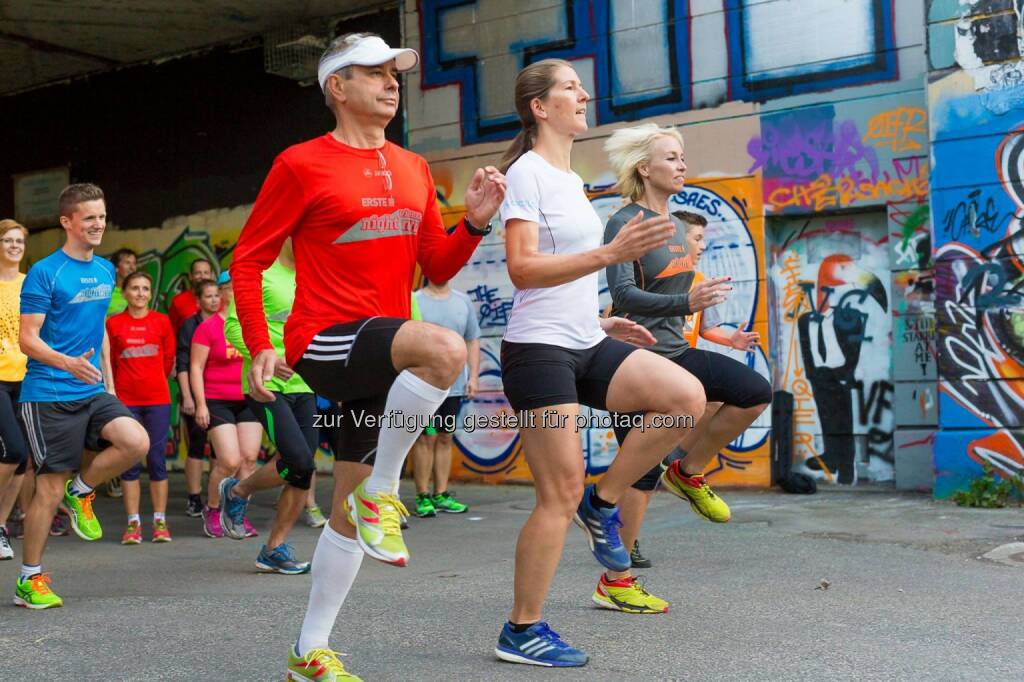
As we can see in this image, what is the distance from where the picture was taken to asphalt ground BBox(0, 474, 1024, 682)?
401 cm

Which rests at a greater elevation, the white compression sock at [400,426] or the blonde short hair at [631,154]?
the blonde short hair at [631,154]

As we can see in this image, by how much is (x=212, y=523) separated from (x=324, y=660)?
511 centimetres

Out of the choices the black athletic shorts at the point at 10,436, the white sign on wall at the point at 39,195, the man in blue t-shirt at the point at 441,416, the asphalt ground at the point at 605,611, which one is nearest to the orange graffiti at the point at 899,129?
the asphalt ground at the point at 605,611

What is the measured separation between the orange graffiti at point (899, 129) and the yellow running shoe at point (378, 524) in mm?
7074

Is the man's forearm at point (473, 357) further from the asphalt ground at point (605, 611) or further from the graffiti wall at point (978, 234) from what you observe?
the graffiti wall at point (978, 234)

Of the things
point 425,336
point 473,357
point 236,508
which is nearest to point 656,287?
point 425,336

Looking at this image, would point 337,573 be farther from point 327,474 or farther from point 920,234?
point 327,474

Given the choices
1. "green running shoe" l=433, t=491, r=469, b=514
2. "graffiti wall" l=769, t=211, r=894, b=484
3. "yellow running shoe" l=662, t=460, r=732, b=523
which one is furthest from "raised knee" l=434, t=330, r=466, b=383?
"graffiti wall" l=769, t=211, r=894, b=484

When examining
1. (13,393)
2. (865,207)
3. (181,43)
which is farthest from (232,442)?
(181,43)

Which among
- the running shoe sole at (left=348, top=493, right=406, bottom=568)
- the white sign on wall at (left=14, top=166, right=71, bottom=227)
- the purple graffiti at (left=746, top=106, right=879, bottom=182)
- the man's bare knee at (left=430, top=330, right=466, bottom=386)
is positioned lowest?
the running shoe sole at (left=348, top=493, right=406, bottom=568)

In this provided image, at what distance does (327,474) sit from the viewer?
43.0 feet

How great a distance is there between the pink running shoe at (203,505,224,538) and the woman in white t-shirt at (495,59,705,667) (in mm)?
4582

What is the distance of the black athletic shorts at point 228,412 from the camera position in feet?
27.9

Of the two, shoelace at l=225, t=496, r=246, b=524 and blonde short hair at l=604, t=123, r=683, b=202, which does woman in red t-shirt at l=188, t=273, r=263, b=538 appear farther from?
blonde short hair at l=604, t=123, r=683, b=202
